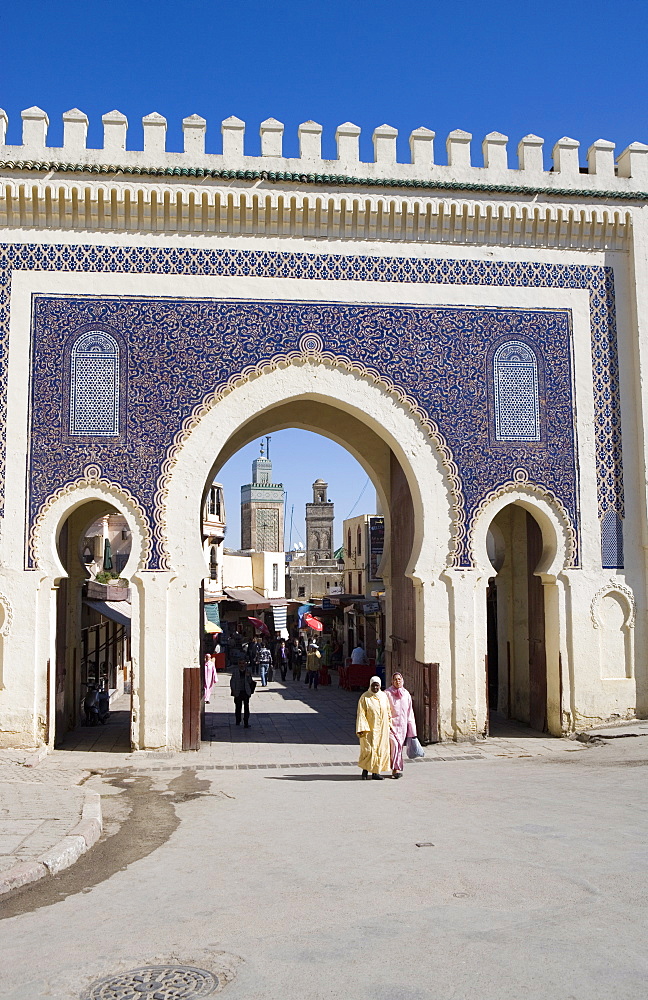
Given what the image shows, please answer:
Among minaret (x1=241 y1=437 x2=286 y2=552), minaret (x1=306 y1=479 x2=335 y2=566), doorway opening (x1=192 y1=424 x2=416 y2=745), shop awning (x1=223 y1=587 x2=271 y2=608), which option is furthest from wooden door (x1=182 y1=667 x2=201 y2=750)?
minaret (x1=306 y1=479 x2=335 y2=566)

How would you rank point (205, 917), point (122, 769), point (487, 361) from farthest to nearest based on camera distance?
point (487, 361) < point (122, 769) < point (205, 917)

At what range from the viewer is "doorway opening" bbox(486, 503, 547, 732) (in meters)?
10.6

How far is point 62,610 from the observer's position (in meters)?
10.6

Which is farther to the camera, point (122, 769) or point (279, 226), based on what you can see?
point (279, 226)

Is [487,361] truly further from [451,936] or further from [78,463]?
[451,936]

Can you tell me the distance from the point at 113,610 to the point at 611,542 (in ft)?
24.6

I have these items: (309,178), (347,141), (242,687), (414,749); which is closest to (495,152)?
(347,141)

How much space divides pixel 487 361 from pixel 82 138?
502cm

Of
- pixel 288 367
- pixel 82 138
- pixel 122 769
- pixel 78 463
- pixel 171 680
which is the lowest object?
pixel 122 769

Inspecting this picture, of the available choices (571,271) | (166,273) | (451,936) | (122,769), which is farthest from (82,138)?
(451,936)

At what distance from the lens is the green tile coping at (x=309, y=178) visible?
927 cm

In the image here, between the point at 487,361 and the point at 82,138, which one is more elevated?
the point at 82,138

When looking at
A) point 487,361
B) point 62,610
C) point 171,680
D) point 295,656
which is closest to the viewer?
point 171,680

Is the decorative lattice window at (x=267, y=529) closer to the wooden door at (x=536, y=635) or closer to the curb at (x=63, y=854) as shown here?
the wooden door at (x=536, y=635)
